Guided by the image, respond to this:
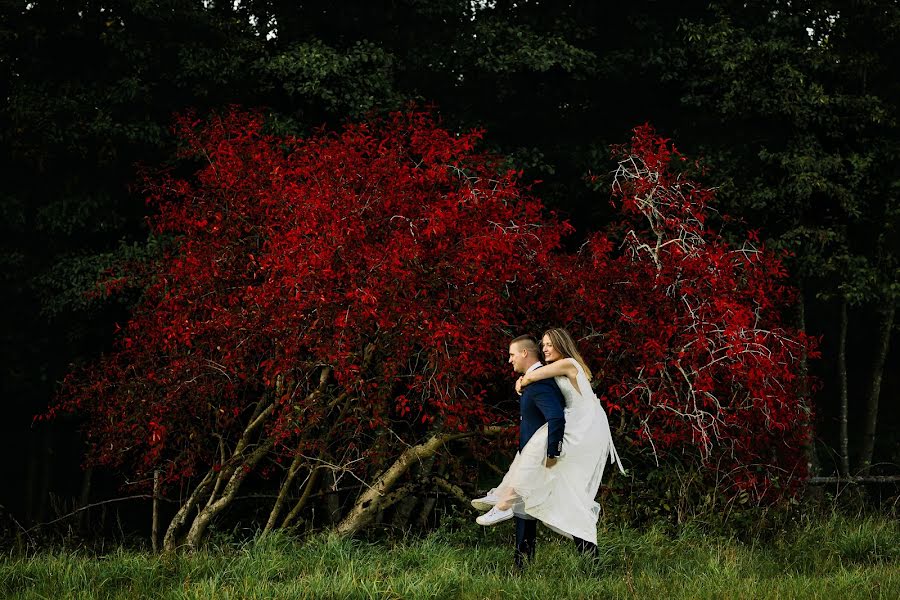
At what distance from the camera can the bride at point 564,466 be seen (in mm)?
5559

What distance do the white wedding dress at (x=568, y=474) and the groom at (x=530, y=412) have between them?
2.7 inches

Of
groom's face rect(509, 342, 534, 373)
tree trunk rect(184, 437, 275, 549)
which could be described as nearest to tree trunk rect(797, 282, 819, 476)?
groom's face rect(509, 342, 534, 373)

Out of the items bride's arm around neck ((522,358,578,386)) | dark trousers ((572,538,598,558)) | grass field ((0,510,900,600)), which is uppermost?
bride's arm around neck ((522,358,578,386))

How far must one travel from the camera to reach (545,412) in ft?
17.9

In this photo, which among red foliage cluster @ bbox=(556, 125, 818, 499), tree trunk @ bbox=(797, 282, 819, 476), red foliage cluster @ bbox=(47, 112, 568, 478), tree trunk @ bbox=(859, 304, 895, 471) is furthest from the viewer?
tree trunk @ bbox=(859, 304, 895, 471)

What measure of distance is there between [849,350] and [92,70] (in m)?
14.9

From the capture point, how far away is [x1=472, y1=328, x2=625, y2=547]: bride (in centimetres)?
556

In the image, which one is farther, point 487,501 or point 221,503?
point 221,503

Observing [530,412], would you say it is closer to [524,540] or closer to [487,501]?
[487,501]

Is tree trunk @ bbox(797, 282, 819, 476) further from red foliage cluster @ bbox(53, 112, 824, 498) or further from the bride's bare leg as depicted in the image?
the bride's bare leg

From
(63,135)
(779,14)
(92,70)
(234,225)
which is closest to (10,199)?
(63,135)

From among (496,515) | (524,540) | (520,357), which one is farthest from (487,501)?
(520,357)

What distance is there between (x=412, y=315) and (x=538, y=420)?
1822 mm

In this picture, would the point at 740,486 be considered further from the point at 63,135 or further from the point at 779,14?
the point at 63,135
